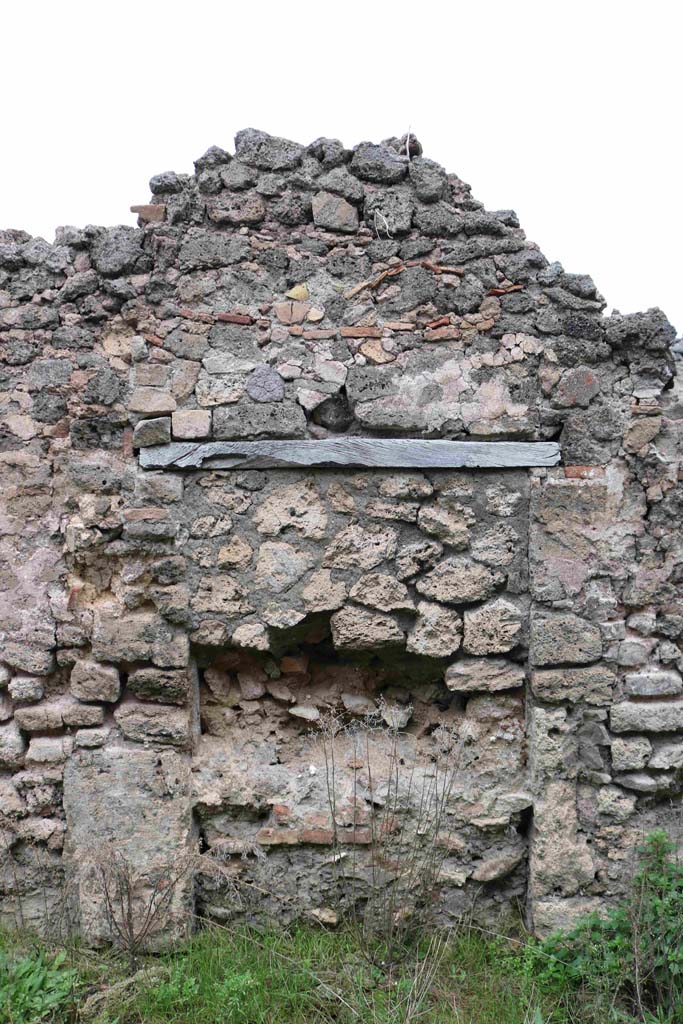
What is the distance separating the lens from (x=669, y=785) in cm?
296

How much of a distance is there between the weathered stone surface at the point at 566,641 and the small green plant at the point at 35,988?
2.21 m

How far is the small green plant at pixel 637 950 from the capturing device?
2.59 m

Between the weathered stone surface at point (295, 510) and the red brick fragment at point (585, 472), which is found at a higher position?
the red brick fragment at point (585, 472)

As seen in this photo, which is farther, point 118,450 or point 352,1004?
point 118,450

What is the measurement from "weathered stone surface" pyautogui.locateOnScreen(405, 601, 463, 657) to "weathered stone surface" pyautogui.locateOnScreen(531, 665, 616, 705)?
1.32ft

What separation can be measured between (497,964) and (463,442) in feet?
7.02

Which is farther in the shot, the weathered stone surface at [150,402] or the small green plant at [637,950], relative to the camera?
the weathered stone surface at [150,402]

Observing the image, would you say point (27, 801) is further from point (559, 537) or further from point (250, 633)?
point (559, 537)

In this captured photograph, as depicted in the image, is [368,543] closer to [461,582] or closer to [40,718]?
[461,582]

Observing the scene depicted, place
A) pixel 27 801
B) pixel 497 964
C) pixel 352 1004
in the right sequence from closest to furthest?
pixel 352 1004
pixel 497 964
pixel 27 801

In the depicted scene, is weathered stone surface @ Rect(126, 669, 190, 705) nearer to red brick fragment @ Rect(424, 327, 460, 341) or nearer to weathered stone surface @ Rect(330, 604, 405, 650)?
weathered stone surface @ Rect(330, 604, 405, 650)

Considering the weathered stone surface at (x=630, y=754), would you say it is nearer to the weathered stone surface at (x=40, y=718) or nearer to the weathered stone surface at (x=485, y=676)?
the weathered stone surface at (x=485, y=676)

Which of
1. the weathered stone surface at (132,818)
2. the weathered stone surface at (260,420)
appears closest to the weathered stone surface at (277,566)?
the weathered stone surface at (260,420)

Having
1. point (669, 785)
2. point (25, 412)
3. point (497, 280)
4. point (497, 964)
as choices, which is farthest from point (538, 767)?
point (25, 412)
